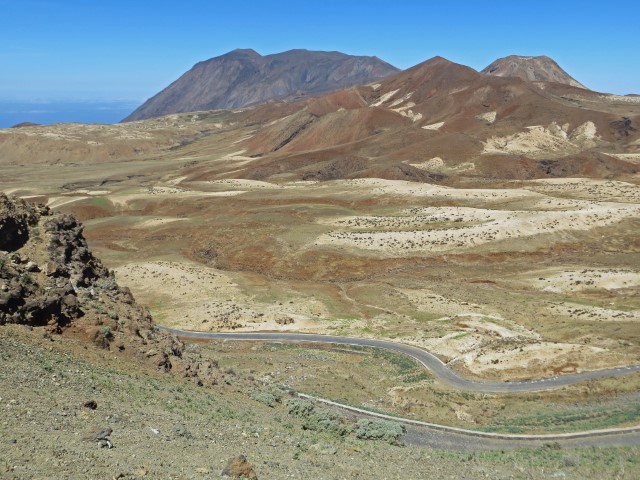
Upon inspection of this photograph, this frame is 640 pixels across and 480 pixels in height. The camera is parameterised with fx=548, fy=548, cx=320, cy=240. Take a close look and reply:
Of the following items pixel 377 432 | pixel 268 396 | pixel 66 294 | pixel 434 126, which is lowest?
pixel 377 432

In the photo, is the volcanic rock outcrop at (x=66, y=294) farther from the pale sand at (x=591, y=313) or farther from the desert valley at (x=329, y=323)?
the pale sand at (x=591, y=313)

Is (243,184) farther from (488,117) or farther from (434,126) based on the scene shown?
(488,117)

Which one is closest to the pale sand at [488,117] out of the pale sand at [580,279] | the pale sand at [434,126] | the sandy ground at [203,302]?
the pale sand at [434,126]

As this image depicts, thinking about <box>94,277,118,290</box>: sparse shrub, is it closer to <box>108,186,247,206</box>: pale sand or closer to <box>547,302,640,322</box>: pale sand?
<box>547,302,640,322</box>: pale sand

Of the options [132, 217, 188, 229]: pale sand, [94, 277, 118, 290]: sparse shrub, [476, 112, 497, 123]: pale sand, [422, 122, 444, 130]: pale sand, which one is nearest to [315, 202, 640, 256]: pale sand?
[132, 217, 188, 229]: pale sand

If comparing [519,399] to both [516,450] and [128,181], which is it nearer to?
[516,450]

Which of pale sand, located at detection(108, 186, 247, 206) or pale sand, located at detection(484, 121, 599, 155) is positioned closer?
pale sand, located at detection(108, 186, 247, 206)

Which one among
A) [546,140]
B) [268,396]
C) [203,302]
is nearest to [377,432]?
[268,396]
